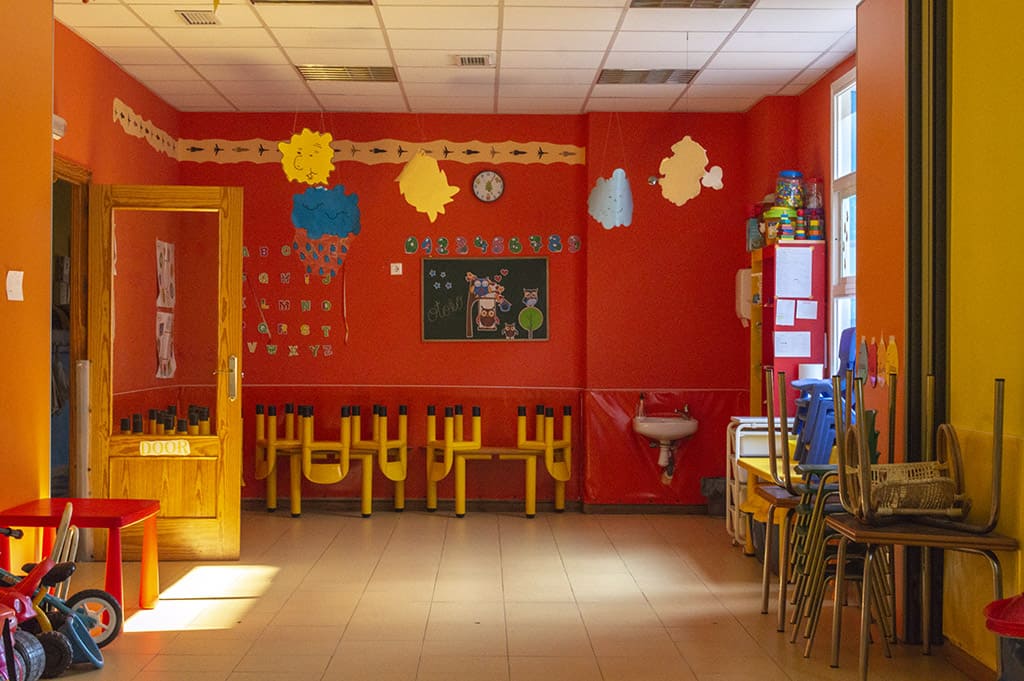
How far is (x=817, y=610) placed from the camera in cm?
455

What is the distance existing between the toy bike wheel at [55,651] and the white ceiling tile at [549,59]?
4167 mm

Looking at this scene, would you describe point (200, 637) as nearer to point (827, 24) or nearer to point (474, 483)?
point (474, 483)

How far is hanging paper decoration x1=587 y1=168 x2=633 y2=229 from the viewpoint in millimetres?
7387

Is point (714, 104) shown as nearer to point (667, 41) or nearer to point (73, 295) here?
point (667, 41)

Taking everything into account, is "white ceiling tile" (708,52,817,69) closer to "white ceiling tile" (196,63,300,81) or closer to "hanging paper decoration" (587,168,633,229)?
"hanging paper decoration" (587,168,633,229)

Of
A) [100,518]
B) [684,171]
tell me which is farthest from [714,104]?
[100,518]

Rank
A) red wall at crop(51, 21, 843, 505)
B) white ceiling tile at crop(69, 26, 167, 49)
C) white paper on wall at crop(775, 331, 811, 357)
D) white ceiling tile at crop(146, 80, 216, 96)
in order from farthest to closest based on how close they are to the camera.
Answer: red wall at crop(51, 21, 843, 505) < white ceiling tile at crop(146, 80, 216, 96) < white paper on wall at crop(775, 331, 811, 357) < white ceiling tile at crop(69, 26, 167, 49)

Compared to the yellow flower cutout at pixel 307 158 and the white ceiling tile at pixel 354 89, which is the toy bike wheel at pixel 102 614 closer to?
the yellow flower cutout at pixel 307 158

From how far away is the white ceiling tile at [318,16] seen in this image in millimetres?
5863

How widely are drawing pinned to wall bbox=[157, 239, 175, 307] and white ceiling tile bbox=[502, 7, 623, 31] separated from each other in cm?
312

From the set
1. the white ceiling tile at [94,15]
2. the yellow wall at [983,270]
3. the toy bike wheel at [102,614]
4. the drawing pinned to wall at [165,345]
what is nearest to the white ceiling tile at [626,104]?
the white ceiling tile at [94,15]

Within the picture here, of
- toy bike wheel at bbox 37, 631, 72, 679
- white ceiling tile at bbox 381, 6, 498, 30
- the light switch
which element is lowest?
toy bike wheel at bbox 37, 631, 72, 679

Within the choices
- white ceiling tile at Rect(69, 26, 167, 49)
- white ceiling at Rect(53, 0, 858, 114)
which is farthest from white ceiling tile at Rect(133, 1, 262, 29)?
white ceiling tile at Rect(69, 26, 167, 49)

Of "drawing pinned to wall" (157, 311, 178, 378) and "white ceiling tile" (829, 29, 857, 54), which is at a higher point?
"white ceiling tile" (829, 29, 857, 54)
